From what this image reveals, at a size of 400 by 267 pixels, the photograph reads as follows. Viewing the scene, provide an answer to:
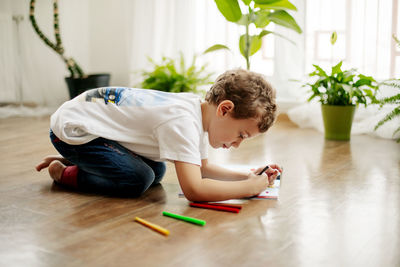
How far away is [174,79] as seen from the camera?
10.4 feet

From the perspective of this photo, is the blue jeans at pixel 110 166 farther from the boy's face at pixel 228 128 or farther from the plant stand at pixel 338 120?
the plant stand at pixel 338 120

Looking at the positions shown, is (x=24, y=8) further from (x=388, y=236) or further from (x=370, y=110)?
(x=388, y=236)

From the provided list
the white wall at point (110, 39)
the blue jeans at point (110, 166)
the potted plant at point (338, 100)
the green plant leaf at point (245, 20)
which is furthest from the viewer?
the white wall at point (110, 39)

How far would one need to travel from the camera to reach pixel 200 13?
3.38 m

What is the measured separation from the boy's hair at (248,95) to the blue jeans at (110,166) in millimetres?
323

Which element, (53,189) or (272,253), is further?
(53,189)

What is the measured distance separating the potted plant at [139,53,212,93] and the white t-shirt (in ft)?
5.36

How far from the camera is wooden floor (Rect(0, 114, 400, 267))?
1061mm

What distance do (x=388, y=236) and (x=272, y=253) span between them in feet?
1.07

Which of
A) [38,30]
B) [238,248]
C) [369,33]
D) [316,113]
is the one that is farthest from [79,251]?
[38,30]

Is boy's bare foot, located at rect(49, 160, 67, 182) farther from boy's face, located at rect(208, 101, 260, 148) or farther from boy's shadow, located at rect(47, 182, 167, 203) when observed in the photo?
boy's face, located at rect(208, 101, 260, 148)

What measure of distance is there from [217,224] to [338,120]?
1.40 meters

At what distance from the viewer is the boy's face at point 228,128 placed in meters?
1.37

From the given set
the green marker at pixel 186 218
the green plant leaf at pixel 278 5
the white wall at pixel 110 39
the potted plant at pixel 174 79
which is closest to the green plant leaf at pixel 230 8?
the green plant leaf at pixel 278 5
